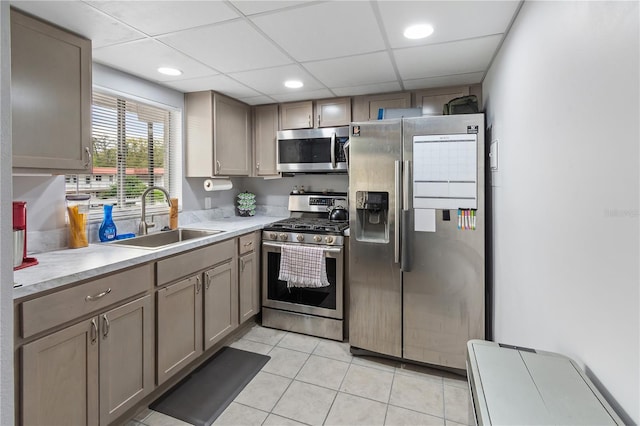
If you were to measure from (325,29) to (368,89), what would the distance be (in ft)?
3.88

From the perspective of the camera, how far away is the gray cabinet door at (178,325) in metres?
1.98

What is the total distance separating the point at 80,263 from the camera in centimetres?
163

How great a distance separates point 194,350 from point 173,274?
0.61m

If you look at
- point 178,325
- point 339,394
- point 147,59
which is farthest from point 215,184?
point 339,394

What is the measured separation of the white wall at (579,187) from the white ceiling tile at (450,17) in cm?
11

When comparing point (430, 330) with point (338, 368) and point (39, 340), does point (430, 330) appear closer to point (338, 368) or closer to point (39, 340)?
point (338, 368)

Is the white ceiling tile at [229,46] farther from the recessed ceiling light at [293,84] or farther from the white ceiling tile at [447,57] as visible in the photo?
the white ceiling tile at [447,57]

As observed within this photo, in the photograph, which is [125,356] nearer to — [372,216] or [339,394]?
[339,394]

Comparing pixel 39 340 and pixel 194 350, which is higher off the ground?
pixel 39 340

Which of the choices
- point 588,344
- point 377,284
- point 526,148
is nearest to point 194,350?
point 377,284

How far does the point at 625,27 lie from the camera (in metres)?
0.75

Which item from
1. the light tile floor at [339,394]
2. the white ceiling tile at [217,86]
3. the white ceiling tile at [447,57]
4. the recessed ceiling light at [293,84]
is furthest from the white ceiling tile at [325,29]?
the light tile floor at [339,394]

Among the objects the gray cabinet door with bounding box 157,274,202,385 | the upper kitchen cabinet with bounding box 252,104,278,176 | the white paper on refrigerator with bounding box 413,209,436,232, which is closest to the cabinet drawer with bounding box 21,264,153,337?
the gray cabinet door with bounding box 157,274,202,385

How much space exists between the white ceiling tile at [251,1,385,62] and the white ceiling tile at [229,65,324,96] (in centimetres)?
29
